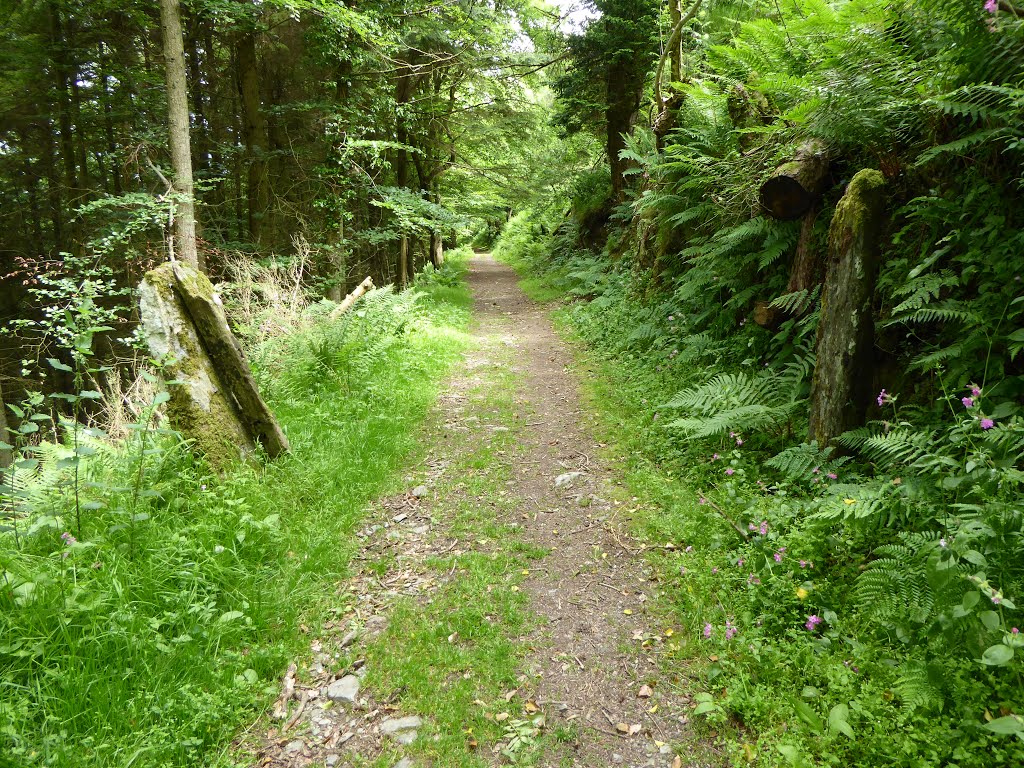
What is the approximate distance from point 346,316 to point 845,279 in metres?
6.75

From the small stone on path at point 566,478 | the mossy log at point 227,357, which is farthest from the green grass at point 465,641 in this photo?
the mossy log at point 227,357

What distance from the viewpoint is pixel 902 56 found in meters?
4.14

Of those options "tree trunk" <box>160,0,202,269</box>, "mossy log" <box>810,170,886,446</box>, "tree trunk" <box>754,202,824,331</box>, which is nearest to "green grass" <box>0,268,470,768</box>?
"mossy log" <box>810,170,886,446</box>

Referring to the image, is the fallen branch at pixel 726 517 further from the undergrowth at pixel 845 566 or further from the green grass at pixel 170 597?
the green grass at pixel 170 597

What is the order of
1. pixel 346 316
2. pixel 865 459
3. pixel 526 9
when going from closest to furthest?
pixel 865 459, pixel 346 316, pixel 526 9

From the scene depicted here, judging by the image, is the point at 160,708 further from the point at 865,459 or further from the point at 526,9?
the point at 526,9

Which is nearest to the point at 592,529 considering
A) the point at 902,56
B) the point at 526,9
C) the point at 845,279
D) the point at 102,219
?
the point at 845,279

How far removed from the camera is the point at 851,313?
4020mm

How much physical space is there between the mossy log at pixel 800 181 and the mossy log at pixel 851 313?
0.93 meters

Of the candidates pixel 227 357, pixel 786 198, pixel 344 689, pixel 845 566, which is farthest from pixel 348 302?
pixel 845 566

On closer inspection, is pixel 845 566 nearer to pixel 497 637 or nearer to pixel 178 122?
pixel 497 637

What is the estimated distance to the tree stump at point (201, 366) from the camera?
189 inches

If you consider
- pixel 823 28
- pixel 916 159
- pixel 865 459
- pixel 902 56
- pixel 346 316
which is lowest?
pixel 865 459

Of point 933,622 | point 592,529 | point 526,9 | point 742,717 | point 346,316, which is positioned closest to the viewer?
point 933,622
